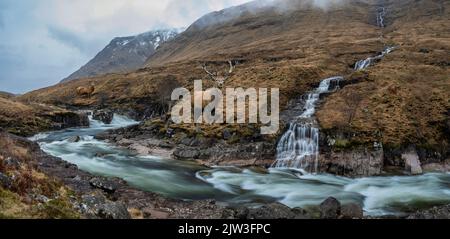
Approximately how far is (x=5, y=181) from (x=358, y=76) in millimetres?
56467

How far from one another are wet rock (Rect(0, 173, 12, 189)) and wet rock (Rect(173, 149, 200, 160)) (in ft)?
101

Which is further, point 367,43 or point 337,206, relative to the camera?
point 367,43

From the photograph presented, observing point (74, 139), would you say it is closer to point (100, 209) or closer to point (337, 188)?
point (337, 188)

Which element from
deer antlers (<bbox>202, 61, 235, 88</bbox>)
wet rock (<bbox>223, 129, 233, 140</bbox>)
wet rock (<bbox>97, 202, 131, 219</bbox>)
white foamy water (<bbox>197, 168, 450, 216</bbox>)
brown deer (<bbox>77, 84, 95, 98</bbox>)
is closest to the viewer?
wet rock (<bbox>97, 202, 131, 219</bbox>)

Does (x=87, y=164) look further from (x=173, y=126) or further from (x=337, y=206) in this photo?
(x=337, y=206)

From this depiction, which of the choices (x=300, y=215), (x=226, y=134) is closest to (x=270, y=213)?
(x=300, y=215)

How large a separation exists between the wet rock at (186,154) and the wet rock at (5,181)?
30.7 metres

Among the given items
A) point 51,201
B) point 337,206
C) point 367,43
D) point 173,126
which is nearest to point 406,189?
point 337,206

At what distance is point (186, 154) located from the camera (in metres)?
47.8

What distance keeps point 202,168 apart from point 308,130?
12813 mm

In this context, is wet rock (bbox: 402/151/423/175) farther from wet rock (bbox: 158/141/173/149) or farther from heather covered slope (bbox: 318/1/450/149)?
wet rock (bbox: 158/141/173/149)

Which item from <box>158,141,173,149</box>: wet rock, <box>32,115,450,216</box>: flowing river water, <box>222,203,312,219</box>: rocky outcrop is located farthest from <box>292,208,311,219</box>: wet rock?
<box>158,141,173,149</box>: wet rock

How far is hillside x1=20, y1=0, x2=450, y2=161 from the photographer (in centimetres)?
4784

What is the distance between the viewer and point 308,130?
47.0 metres
